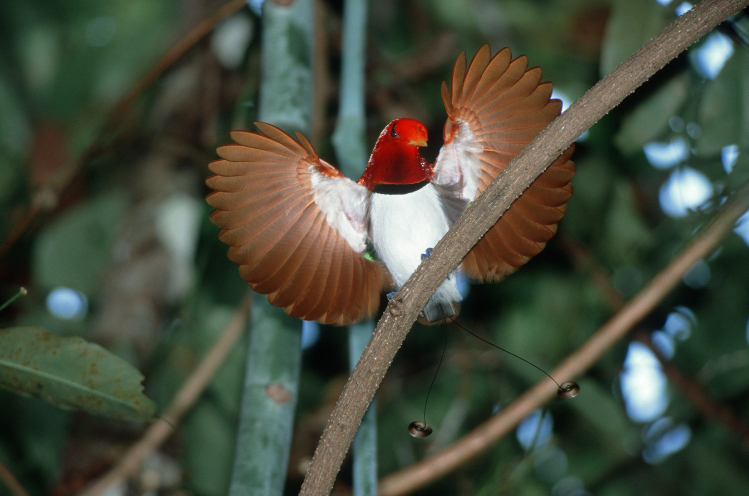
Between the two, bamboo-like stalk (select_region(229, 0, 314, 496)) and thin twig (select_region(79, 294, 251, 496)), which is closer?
bamboo-like stalk (select_region(229, 0, 314, 496))

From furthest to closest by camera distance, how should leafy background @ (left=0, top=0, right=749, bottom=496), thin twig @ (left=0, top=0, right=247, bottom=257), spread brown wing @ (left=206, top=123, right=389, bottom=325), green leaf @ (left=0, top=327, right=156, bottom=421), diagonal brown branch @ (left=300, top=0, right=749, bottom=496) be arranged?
leafy background @ (left=0, top=0, right=749, bottom=496) < thin twig @ (left=0, top=0, right=247, bottom=257) < green leaf @ (left=0, top=327, right=156, bottom=421) < spread brown wing @ (left=206, top=123, right=389, bottom=325) < diagonal brown branch @ (left=300, top=0, right=749, bottom=496)

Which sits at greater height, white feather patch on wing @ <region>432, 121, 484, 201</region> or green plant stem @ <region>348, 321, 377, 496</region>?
white feather patch on wing @ <region>432, 121, 484, 201</region>

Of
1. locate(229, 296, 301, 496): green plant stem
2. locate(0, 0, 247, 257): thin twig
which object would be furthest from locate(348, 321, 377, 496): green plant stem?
locate(0, 0, 247, 257): thin twig

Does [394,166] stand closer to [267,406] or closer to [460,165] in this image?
[460,165]

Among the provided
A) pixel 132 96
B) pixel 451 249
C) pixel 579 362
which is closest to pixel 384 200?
pixel 451 249

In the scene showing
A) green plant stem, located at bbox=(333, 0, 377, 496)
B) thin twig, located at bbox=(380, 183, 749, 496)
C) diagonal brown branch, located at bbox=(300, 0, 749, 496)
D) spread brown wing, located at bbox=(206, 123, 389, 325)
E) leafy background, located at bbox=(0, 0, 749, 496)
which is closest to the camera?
diagonal brown branch, located at bbox=(300, 0, 749, 496)

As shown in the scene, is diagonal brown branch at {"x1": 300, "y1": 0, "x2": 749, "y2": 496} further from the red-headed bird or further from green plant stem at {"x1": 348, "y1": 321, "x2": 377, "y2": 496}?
green plant stem at {"x1": 348, "y1": 321, "x2": 377, "y2": 496}

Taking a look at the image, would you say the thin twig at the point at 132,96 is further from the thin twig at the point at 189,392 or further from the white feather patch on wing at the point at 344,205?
the white feather patch on wing at the point at 344,205

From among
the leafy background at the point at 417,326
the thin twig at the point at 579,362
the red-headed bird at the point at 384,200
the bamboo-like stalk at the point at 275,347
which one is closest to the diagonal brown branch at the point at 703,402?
the leafy background at the point at 417,326
